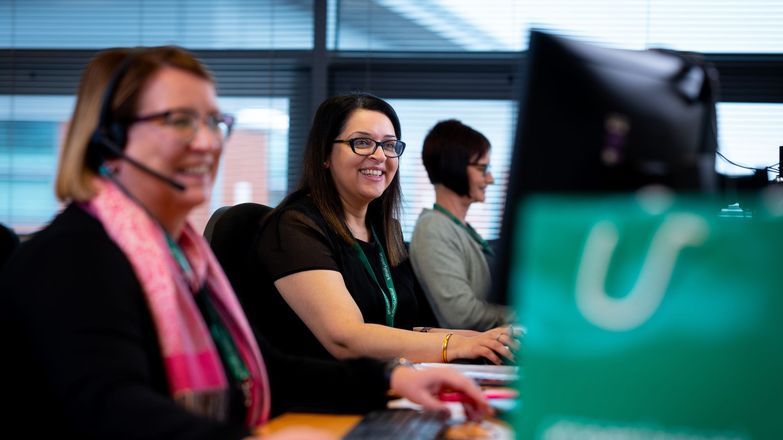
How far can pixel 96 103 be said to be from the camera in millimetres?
1182

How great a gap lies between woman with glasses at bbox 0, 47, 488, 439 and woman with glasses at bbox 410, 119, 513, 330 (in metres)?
1.53

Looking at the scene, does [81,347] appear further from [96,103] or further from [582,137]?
[582,137]

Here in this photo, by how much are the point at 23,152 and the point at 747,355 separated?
14.6ft

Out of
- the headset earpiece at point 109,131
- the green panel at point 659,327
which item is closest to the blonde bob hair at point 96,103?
the headset earpiece at point 109,131

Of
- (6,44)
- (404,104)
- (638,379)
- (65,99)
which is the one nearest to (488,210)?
(404,104)

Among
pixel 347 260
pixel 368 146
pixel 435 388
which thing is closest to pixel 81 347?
pixel 435 388

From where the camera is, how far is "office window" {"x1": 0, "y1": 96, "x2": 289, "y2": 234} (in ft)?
14.7

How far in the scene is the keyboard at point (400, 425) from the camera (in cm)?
115

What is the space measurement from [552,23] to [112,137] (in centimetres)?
356

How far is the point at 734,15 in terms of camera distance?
429 cm

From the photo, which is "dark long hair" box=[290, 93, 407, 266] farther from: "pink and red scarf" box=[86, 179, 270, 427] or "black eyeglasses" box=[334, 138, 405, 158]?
"pink and red scarf" box=[86, 179, 270, 427]

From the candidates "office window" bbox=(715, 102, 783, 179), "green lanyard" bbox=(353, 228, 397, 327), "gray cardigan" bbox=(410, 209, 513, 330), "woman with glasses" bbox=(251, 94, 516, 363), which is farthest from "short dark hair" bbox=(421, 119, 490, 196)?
"office window" bbox=(715, 102, 783, 179)

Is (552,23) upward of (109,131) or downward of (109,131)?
upward

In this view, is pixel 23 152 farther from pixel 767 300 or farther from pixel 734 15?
pixel 767 300
